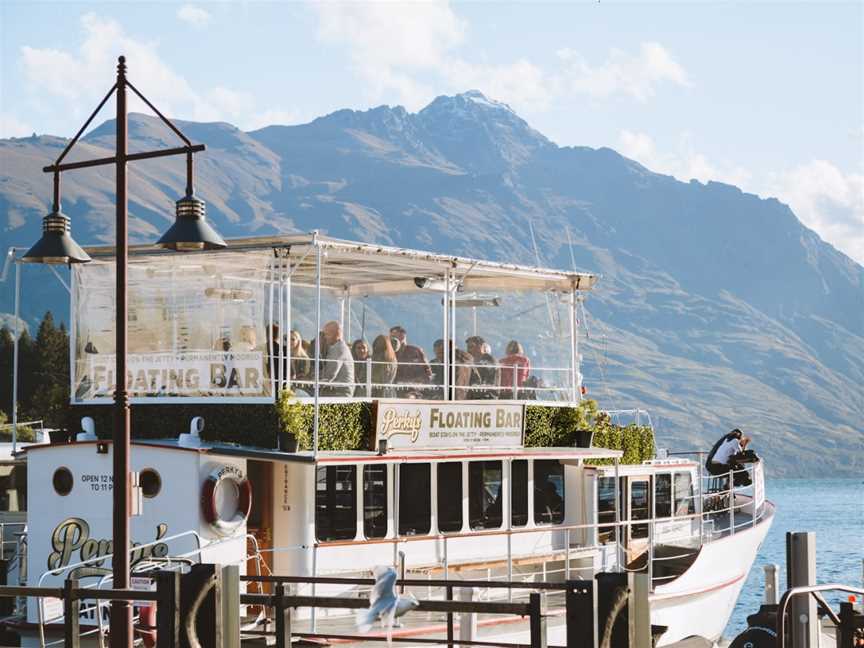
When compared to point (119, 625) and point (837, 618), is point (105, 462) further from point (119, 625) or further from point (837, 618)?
point (837, 618)

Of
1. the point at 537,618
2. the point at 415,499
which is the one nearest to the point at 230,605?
the point at 537,618

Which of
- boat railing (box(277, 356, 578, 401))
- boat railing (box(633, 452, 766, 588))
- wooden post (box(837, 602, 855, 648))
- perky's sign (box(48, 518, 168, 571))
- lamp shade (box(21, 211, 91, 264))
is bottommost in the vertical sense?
boat railing (box(633, 452, 766, 588))

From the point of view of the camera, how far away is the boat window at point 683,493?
83.9ft

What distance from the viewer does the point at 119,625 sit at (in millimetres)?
13477

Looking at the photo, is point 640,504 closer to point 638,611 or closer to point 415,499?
point 415,499

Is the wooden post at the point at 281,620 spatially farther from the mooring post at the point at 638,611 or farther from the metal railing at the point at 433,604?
the mooring post at the point at 638,611

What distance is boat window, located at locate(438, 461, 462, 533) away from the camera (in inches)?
813

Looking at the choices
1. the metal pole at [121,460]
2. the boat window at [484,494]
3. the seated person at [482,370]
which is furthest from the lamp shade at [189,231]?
the seated person at [482,370]

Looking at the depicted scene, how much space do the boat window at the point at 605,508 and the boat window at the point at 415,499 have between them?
389 cm

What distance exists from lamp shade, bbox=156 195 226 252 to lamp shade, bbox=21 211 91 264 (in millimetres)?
953

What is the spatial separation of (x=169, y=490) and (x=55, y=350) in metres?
69.0

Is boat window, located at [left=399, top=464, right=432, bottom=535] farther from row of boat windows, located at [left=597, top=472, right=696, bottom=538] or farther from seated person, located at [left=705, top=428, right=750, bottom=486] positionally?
seated person, located at [left=705, top=428, right=750, bottom=486]

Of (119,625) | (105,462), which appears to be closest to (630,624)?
(119,625)

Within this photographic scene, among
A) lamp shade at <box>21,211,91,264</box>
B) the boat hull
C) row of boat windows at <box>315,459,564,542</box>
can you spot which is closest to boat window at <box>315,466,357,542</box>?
row of boat windows at <box>315,459,564,542</box>
